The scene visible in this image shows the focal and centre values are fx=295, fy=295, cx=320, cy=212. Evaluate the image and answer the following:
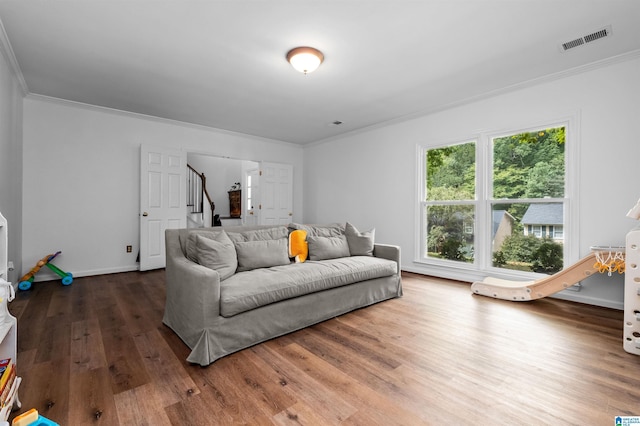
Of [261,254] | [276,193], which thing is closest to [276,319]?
[261,254]

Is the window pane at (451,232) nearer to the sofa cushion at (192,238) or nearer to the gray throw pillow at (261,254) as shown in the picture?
the gray throw pillow at (261,254)

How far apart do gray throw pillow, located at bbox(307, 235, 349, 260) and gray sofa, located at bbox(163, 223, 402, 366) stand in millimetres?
11

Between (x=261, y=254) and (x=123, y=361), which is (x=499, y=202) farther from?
(x=123, y=361)

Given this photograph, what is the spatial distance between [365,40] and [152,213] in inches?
161

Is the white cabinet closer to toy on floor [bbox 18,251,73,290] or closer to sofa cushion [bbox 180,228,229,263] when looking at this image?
sofa cushion [bbox 180,228,229,263]

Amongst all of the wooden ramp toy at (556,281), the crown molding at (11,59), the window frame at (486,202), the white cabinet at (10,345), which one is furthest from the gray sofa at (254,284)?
the crown molding at (11,59)

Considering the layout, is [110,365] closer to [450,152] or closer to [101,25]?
[101,25]

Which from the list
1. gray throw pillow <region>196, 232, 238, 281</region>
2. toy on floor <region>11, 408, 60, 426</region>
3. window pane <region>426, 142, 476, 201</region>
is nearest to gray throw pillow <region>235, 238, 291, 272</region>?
gray throw pillow <region>196, 232, 238, 281</region>

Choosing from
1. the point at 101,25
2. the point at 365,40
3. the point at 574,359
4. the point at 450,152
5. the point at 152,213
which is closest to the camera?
the point at 574,359

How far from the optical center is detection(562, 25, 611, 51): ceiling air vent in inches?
98.6

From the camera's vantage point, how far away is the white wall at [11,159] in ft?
9.70

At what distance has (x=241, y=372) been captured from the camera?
1852 mm

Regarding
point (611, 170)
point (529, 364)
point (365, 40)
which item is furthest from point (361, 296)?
point (611, 170)

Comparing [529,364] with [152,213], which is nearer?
[529,364]
